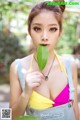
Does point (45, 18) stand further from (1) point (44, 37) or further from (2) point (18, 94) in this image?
(2) point (18, 94)

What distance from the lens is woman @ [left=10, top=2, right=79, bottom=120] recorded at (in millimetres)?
663

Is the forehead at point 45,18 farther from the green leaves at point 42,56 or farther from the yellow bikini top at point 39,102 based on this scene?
the yellow bikini top at point 39,102

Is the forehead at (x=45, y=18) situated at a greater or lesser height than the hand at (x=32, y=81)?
greater

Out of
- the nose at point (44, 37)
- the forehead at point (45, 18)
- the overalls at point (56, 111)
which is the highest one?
the forehead at point (45, 18)

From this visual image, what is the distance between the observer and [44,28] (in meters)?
0.66

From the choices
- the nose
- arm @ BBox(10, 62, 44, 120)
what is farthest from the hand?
the nose

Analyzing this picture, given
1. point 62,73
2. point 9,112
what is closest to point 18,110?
point 9,112

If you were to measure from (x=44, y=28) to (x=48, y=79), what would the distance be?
14 cm

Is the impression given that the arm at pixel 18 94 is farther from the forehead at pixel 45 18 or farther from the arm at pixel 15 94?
the forehead at pixel 45 18

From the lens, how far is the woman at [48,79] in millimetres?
663

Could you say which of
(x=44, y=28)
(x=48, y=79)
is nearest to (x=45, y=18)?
(x=44, y=28)

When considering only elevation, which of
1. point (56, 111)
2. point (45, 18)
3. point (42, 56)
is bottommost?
point (56, 111)

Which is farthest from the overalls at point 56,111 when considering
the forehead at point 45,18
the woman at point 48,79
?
the forehead at point 45,18

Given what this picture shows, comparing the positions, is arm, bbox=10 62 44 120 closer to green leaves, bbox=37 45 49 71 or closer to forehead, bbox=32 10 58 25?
green leaves, bbox=37 45 49 71
